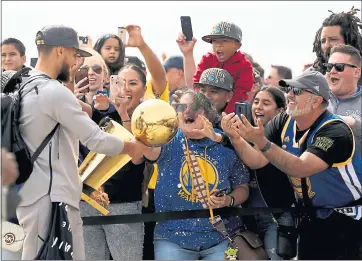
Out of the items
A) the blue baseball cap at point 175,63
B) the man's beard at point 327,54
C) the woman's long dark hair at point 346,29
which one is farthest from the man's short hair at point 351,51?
the blue baseball cap at point 175,63

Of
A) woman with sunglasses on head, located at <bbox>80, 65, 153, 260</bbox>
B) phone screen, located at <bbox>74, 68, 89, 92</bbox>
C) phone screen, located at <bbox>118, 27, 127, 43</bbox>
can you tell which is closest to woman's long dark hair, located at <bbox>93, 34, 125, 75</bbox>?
phone screen, located at <bbox>118, 27, 127, 43</bbox>

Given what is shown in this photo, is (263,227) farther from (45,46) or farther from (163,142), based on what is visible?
(45,46)

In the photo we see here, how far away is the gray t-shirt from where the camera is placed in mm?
5848

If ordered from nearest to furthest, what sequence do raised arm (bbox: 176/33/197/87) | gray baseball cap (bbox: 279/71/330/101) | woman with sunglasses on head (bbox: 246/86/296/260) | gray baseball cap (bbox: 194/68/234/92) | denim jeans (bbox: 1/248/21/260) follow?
denim jeans (bbox: 1/248/21/260) < gray baseball cap (bbox: 279/71/330/101) < woman with sunglasses on head (bbox: 246/86/296/260) < gray baseball cap (bbox: 194/68/234/92) < raised arm (bbox: 176/33/197/87)

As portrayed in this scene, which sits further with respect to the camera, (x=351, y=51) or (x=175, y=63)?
(x=175, y=63)

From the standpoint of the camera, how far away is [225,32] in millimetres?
8031

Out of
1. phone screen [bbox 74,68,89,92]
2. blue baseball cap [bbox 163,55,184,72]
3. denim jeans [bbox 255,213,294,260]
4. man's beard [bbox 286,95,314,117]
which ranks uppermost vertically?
phone screen [bbox 74,68,89,92]

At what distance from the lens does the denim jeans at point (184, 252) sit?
6684 mm

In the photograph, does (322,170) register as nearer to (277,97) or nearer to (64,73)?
(277,97)

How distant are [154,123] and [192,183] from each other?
2.66ft

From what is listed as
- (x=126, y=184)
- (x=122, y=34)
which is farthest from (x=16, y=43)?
(x=126, y=184)

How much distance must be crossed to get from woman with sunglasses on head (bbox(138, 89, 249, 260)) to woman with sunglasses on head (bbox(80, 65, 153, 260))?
0.38 meters

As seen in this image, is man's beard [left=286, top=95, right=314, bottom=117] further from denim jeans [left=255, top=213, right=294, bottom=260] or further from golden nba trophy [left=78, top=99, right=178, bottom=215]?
golden nba trophy [left=78, top=99, right=178, bottom=215]

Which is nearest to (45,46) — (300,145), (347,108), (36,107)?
(36,107)
